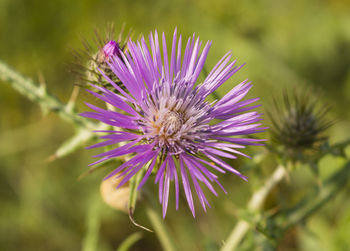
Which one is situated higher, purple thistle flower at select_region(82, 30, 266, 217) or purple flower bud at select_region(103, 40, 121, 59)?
purple flower bud at select_region(103, 40, 121, 59)

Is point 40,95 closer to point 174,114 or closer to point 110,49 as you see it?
point 110,49

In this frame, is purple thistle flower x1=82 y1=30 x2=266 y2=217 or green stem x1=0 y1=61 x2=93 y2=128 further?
green stem x1=0 y1=61 x2=93 y2=128

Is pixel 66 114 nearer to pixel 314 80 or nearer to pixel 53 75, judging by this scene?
pixel 53 75

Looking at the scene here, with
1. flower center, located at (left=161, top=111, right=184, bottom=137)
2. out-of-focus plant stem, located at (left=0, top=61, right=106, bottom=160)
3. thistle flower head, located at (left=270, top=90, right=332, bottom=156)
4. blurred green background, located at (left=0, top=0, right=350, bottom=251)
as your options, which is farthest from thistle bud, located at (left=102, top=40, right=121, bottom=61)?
blurred green background, located at (left=0, top=0, right=350, bottom=251)

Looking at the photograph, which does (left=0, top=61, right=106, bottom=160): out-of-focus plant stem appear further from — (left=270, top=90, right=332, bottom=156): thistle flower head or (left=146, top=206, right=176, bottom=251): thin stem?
(left=270, top=90, right=332, bottom=156): thistle flower head

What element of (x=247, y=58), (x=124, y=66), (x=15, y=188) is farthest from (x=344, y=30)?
(x=15, y=188)

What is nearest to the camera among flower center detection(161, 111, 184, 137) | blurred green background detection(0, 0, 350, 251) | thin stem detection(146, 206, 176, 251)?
flower center detection(161, 111, 184, 137)

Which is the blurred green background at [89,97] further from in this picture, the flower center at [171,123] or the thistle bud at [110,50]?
the thistle bud at [110,50]

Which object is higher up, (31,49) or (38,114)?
(31,49)
